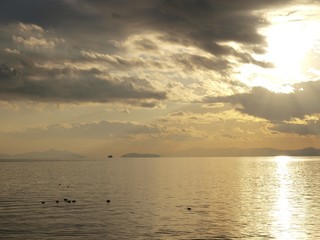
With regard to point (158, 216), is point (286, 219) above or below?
below

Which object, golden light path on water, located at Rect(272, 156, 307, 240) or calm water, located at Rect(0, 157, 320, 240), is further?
golden light path on water, located at Rect(272, 156, 307, 240)

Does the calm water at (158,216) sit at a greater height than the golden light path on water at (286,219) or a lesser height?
greater

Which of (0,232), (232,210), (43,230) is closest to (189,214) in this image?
(232,210)

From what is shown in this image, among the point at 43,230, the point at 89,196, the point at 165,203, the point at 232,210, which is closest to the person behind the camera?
the point at 43,230

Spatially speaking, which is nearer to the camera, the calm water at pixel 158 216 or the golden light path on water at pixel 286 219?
the calm water at pixel 158 216

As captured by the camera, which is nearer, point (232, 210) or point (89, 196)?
point (232, 210)

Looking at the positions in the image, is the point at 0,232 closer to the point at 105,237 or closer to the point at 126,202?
the point at 105,237

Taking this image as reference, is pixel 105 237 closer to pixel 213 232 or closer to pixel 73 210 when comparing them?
pixel 213 232

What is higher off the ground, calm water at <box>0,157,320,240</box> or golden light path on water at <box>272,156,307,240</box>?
calm water at <box>0,157,320,240</box>

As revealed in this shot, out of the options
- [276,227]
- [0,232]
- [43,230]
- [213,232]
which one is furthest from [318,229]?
[0,232]

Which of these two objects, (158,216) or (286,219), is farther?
(158,216)

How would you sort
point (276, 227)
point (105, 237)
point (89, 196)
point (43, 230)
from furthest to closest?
point (89, 196), point (276, 227), point (43, 230), point (105, 237)

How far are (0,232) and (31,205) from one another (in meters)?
31.7

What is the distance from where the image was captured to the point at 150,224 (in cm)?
7462
